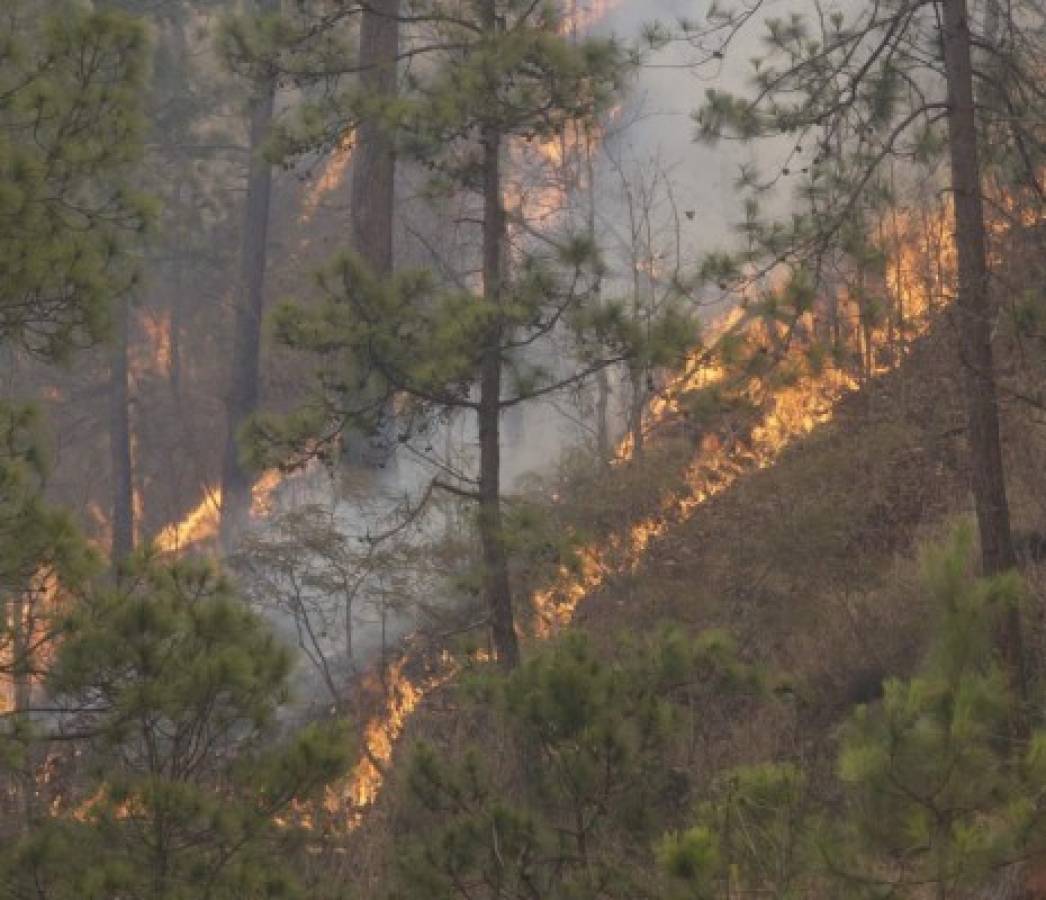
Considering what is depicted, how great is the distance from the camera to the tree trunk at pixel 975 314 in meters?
6.55

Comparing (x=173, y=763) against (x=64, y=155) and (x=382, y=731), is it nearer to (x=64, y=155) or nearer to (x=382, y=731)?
(x=64, y=155)

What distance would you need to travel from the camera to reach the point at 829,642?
893 centimetres

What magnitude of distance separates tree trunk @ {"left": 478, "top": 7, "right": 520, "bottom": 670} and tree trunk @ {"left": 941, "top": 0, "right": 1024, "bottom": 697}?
259cm

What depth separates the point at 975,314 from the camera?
6457 mm

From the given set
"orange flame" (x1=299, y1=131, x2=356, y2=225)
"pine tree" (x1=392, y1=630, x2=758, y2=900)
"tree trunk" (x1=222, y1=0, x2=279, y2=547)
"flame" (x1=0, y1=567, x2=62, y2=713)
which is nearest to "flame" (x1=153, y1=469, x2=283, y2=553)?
"tree trunk" (x1=222, y1=0, x2=279, y2=547)

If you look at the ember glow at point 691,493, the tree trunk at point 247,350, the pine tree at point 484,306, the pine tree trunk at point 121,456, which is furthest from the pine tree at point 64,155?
the pine tree trunk at point 121,456

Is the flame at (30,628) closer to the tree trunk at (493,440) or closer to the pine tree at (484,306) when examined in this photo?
the pine tree at (484,306)

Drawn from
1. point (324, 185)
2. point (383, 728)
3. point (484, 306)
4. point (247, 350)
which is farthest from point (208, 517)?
point (484, 306)

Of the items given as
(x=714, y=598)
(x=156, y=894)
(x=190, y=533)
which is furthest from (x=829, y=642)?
(x=190, y=533)

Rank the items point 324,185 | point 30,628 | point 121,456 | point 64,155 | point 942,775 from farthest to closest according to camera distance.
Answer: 1. point 324,185
2. point 121,456
3. point 30,628
4. point 64,155
5. point 942,775

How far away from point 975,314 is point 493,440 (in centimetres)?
290

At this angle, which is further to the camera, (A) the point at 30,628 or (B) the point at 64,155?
(A) the point at 30,628

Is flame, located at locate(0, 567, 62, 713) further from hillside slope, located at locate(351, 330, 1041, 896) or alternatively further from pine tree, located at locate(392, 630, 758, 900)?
hillside slope, located at locate(351, 330, 1041, 896)

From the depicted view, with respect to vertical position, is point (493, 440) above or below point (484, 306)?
below
